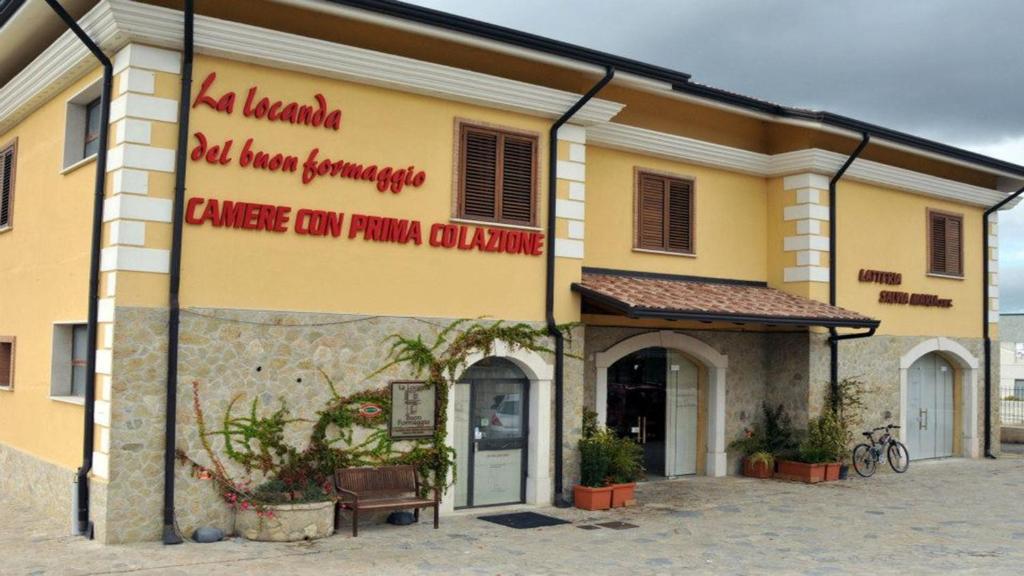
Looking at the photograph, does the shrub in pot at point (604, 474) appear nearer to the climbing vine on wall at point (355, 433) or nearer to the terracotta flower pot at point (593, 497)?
the terracotta flower pot at point (593, 497)

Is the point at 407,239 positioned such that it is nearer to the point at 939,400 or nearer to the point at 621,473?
the point at 621,473

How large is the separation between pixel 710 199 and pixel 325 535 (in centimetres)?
911

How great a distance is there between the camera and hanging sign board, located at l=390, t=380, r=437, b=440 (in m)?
12.1

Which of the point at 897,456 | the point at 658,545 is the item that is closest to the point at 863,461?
the point at 897,456

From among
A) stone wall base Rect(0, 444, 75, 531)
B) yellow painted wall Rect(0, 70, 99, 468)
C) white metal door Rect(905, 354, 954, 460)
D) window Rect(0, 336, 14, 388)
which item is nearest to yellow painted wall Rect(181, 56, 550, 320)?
yellow painted wall Rect(0, 70, 99, 468)

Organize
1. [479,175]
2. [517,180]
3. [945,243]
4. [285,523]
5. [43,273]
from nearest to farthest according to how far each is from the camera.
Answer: [285,523] → [43,273] → [479,175] → [517,180] → [945,243]

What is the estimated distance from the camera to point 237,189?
11078mm

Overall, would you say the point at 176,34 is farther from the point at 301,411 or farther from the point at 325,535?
the point at 325,535

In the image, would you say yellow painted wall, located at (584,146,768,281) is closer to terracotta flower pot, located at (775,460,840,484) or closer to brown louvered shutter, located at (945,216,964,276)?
terracotta flower pot, located at (775,460,840,484)

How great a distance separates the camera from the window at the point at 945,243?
1950 cm

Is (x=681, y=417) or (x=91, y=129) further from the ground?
(x=91, y=129)

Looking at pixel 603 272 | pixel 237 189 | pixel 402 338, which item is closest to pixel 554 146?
pixel 603 272

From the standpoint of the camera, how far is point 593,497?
13.2 metres

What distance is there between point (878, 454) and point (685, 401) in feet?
12.0
